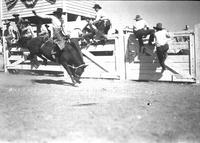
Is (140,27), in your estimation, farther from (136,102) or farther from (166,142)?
(166,142)

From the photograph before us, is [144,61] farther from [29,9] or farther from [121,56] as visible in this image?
[29,9]

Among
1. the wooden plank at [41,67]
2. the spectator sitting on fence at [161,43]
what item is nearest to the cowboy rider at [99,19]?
the spectator sitting on fence at [161,43]

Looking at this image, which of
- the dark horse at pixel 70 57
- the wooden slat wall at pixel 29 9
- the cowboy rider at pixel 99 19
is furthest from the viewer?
the wooden slat wall at pixel 29 9

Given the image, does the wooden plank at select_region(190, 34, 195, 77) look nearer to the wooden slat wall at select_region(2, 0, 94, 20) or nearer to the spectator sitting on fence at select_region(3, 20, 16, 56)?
the wooden slat wall at select_region(2, 0, 94, 20)

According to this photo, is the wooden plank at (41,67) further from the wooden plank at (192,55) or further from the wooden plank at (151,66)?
the wooden plank at (192,55)

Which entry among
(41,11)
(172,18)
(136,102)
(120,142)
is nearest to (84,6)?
(41,11)

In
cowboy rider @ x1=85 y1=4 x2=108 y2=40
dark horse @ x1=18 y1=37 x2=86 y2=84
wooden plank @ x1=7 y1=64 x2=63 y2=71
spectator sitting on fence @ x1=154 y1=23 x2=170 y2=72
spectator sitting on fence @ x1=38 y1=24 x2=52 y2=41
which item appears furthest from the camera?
wooden plank @ x1=7 y1=64 x2=63 y2=71

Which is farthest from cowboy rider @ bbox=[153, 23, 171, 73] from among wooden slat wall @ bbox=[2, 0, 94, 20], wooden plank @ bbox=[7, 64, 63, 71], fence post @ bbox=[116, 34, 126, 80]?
wooden slat wall @ bbox=[2, 0, 94, 20]

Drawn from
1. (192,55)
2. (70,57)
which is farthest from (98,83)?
(192,55)
